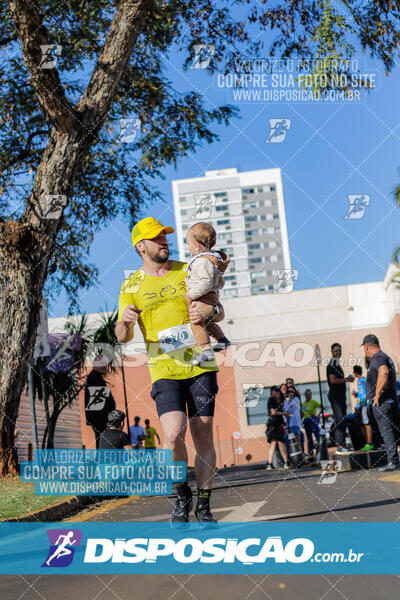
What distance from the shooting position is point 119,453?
901 centimetres

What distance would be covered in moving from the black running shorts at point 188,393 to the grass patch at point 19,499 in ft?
8.61

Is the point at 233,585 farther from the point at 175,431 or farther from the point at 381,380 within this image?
the point at 381,380

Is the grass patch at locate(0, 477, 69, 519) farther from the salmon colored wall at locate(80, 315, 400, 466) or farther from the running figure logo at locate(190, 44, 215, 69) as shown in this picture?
the salmon colored wall at locate(80, 315, 400, 466)

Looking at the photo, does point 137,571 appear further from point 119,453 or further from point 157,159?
point 157,159

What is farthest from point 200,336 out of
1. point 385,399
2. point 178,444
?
point 385,399

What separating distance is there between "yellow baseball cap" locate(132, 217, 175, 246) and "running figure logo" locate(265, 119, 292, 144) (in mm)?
8104

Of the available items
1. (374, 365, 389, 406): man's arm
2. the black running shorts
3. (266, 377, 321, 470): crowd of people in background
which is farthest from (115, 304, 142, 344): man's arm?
(266, 377, 321, 470): crowd of people in background

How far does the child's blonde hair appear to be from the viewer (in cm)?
438

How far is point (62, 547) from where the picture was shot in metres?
4.03

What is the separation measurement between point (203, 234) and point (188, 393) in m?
0.93

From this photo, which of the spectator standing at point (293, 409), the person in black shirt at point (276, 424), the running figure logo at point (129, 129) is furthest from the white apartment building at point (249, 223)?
the person in black shirt at point (276, 424)

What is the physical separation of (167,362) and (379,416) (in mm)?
5118

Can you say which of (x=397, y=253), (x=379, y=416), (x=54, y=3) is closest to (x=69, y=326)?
(x=54, y=3)

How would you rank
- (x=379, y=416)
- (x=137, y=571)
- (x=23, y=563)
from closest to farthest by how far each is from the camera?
(x=137, y=571) → (x=23, y=563) → (x=379, y=416)
